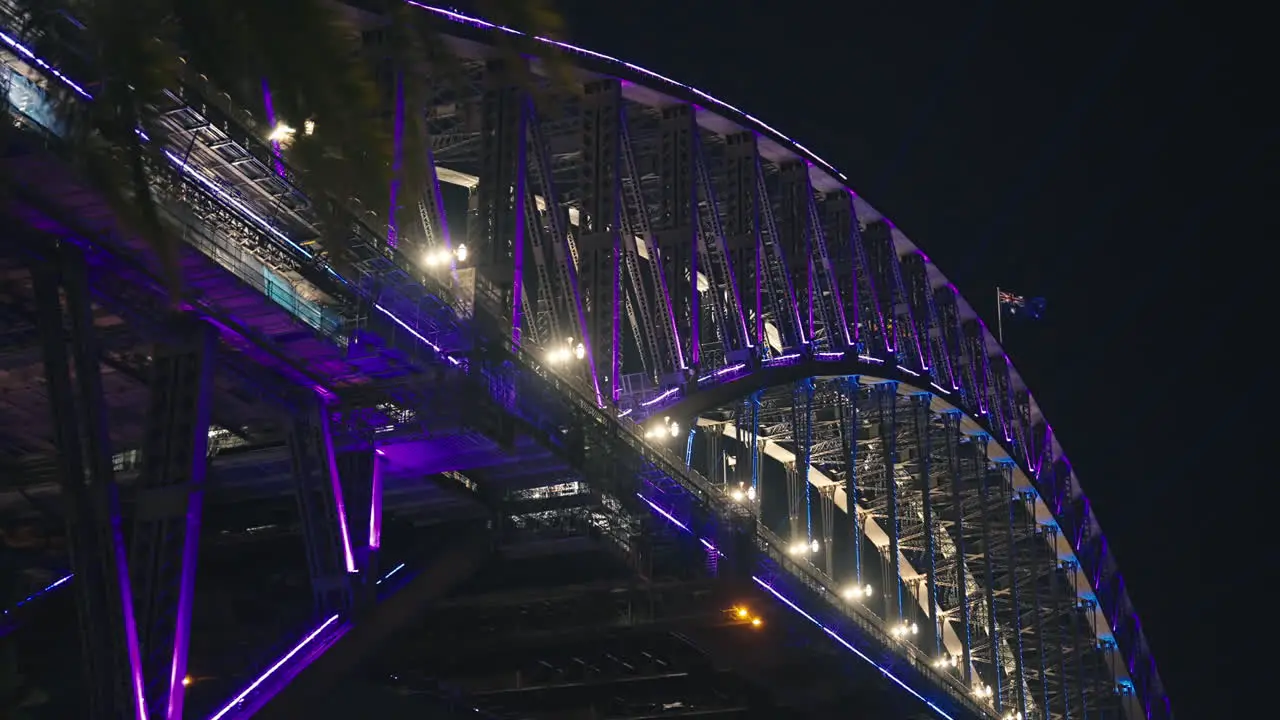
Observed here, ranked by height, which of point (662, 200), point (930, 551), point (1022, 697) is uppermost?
point (662, 200)

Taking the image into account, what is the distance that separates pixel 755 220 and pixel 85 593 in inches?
1372

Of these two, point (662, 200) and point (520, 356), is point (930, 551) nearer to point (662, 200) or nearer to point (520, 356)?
point (662, 200)

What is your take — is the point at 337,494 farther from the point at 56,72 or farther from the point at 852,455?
the point at 852,455

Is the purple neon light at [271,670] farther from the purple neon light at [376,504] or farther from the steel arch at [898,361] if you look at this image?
the steel arch at [898,361]

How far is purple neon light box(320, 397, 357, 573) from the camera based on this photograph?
34438mm

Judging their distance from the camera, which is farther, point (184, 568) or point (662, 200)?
point (662, 200)

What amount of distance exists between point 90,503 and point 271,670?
19.9 ft

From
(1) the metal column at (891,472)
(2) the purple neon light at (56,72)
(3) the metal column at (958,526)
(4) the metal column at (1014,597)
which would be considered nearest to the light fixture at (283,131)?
(2) the purple neon light at (56,72)

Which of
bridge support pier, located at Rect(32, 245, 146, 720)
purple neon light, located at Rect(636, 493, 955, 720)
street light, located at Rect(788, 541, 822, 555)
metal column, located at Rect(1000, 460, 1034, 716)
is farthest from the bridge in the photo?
metal column, located at Rect(1000, 460, 1034, 716)

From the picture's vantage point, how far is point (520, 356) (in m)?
39.3

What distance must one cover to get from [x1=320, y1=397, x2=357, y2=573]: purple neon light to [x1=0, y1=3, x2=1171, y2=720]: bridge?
7 centimetres

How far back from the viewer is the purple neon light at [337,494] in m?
34.4

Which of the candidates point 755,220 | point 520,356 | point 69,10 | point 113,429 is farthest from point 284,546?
point 69,10

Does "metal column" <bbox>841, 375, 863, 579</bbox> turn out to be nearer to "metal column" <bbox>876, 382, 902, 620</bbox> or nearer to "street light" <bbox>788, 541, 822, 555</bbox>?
"metal column" <bbox>876, 382, 902, 620</bbox>
